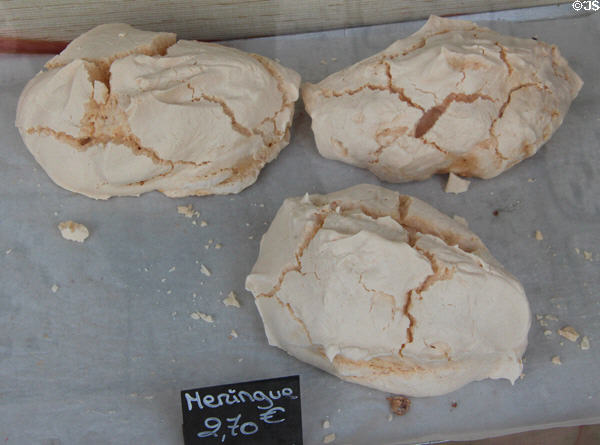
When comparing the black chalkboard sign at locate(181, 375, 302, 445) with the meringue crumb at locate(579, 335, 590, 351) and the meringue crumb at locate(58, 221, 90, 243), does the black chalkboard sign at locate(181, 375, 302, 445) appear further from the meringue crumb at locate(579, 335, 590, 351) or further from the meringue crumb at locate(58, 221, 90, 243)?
the meringue crumb at locate(579, 335, 590, 351)

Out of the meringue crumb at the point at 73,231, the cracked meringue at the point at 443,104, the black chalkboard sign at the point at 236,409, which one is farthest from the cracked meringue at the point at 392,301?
the meringue crumb at the point at 73,231

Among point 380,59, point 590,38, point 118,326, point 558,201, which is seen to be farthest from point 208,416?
point 590,38

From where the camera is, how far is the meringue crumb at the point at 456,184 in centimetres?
182

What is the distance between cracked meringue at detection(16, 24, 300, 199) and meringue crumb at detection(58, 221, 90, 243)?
0.11 metres

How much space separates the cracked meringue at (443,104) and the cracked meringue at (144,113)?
0.21 metres

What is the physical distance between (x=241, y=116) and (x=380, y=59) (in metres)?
0.47

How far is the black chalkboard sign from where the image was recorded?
4.66 feet

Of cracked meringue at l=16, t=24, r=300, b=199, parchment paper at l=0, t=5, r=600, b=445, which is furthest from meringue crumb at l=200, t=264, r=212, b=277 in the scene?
cracked meringue at l=16, t=24, r=300, b=199

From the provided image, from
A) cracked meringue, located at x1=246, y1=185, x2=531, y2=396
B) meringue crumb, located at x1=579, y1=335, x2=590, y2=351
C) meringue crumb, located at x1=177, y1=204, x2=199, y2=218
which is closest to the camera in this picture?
cracked meringue, located at x1=246, y1=185, x2=531, y2=396

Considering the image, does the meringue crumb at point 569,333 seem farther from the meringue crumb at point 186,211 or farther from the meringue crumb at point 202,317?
the meringue crumb at point 186,211

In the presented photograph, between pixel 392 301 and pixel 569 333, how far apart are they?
61cm

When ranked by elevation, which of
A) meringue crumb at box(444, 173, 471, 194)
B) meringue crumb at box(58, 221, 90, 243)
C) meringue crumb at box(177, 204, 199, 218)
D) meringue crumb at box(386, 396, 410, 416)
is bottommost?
meringue crumb at box(386, 396, 410, 416)

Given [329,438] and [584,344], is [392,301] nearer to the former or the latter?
[329,438]

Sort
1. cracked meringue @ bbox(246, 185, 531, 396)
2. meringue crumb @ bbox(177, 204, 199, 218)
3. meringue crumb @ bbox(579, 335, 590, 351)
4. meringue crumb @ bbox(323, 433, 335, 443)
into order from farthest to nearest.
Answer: meringue crumb @ bbox(177, 204, 199, 218) → meringue crumb @ bbox(579, 335, 590, 351) → meringue crumb @ bbox(323, 433, 335, 443) → cracked meringue @ bbox(246, 185, 531, 396)
